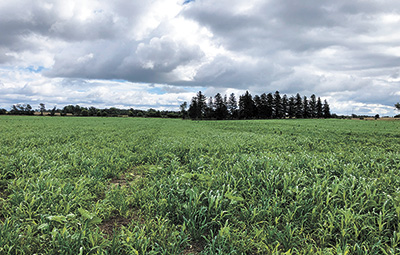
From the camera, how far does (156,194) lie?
4.17 meters

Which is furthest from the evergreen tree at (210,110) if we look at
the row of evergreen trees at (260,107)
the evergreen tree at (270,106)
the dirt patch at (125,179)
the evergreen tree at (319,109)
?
the dirt patch at (125,179)

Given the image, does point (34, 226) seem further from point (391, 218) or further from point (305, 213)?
point (391, 218)

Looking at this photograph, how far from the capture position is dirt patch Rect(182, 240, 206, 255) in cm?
266

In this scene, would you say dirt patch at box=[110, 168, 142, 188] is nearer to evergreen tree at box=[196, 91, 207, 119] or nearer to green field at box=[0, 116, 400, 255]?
green field at box=[0, 116, 400, 255]

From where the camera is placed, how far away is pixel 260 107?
96438 mm

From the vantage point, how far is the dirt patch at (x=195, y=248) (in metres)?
2.66

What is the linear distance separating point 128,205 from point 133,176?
7.02 feet

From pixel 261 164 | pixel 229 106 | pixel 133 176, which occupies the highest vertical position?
pixel 229 106

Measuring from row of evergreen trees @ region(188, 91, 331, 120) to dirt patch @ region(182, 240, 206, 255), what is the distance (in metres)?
95.5

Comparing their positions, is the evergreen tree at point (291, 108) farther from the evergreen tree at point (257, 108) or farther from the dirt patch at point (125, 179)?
the dirt patch at point (125, 179)

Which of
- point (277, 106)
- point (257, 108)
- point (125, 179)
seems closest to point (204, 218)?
point (125, 179)

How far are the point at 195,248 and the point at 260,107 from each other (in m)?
99.4

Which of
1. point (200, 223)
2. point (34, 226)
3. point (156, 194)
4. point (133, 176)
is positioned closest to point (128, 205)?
point (156, 194)

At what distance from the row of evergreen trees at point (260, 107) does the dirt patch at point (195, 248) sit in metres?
95.5
